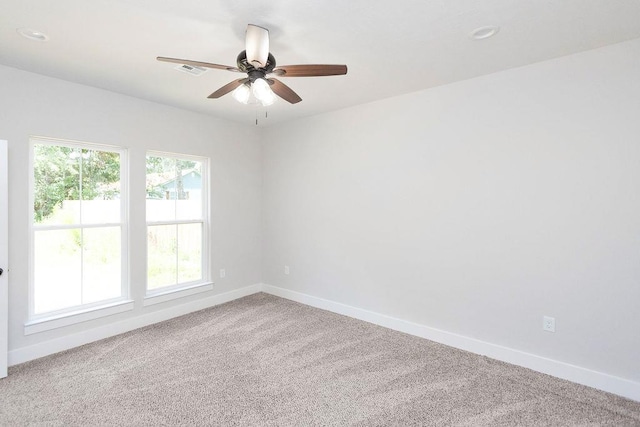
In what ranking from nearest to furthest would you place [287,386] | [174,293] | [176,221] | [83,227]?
[287,386]
[83,227]
[174,293]
[176,221]

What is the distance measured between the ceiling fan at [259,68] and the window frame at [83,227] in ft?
6.30

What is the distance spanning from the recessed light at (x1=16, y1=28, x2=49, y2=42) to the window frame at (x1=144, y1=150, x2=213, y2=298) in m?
1.56

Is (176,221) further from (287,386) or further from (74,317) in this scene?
(287,386)

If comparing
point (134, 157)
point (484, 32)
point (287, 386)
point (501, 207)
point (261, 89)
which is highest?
point (484, 32)

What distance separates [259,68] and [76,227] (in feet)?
8.59

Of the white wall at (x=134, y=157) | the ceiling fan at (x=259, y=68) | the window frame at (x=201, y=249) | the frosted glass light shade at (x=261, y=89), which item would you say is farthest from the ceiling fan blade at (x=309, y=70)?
the window frame at (x=201, y=249)

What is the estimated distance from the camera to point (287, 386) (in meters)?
2.54

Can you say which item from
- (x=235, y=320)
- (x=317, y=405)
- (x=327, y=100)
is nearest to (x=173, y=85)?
(x=327, y=100)

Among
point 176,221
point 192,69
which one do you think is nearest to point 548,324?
point 192,69

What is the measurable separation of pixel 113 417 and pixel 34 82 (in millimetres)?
2927

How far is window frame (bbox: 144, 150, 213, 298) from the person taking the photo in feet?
12.6

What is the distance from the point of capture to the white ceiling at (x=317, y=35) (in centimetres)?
196

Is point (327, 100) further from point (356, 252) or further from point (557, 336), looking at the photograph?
point (557, 336)

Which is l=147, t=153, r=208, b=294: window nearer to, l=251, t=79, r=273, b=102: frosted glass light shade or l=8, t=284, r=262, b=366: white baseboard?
l=8, t=284, r=262, b=366: white baseboard
